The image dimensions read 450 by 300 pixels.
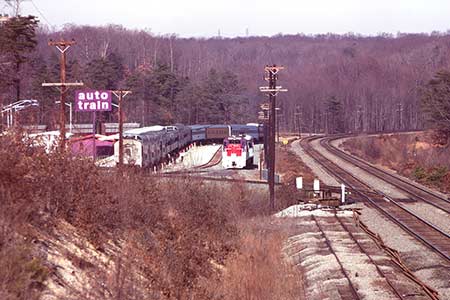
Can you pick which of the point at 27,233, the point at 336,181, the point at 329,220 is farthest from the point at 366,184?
the point at 27,233

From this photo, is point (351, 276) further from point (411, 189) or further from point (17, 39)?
point (17, 39)

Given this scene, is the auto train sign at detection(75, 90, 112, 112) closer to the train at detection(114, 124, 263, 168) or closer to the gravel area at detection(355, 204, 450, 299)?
the train at detection(114, 124, 263, 168)

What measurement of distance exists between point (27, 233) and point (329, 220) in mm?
17964

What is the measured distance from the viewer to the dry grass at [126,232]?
10750 millimetres

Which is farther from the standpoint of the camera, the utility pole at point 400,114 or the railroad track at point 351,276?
the utility pole at point 400,114

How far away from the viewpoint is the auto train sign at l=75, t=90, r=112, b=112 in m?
65.1

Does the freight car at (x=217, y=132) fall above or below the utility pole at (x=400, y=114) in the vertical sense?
below

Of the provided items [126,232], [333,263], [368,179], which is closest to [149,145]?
[368,179]

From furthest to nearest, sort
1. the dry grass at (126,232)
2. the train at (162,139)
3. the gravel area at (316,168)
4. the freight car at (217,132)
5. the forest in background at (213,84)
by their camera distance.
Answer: the forest in background at (213,84), the freight car at (217,132), the train at (162,139), the gravel area at (316,168), the dry grass at (126,232)

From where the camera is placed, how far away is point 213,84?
10881 centimetres

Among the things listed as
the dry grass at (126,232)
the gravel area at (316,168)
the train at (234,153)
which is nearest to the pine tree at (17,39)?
the train at (234,153)

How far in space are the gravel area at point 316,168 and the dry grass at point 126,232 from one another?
2022 centimetres

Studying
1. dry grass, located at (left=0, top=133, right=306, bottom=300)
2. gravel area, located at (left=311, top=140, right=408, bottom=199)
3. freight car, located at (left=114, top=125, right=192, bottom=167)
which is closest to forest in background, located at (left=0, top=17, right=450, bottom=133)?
freight car, located at (left=114, top=125, right=192, bottom=167)

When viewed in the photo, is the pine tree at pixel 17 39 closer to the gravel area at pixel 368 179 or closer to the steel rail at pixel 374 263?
the gravel area at pixel 368 179
